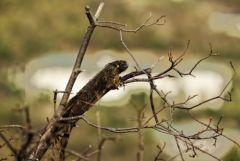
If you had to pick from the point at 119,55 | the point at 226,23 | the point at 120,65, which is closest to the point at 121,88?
the point at 119,55

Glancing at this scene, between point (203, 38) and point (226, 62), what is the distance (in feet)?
1.79

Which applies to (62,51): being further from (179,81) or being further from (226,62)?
(226,62)

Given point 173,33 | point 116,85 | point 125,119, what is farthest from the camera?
point 173,33

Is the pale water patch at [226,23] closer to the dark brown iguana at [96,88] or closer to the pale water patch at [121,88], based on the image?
the pale water patch at [121,88]

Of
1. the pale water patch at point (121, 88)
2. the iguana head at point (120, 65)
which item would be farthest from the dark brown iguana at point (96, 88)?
the pale water patch at point (121, 88)

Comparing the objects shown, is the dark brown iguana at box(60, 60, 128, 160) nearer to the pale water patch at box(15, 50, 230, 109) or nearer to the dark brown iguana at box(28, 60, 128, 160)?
the dark brown iguana at box(28, 60, 128, 160)

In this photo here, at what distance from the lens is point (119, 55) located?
22.5ft

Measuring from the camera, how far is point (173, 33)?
23.7 feet

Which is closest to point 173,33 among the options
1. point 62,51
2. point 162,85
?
point 162,85

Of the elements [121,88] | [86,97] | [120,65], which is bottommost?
[86,97]

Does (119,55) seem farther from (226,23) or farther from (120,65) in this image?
(120,65)

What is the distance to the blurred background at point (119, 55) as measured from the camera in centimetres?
621

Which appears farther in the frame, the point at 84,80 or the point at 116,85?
the point at 84,80

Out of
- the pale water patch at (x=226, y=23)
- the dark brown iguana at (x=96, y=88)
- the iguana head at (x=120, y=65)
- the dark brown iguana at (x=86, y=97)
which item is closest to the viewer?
the dark brown iguana at (x=86, y=97)
